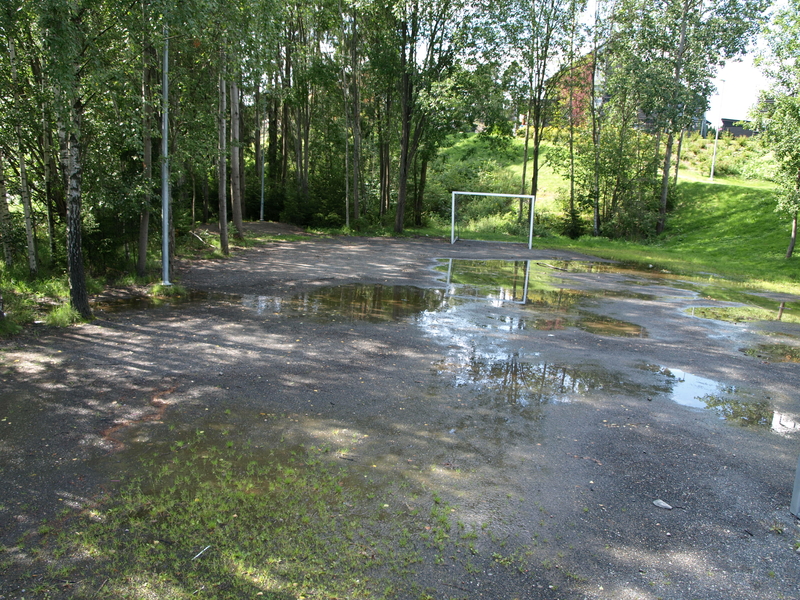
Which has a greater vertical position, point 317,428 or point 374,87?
point 374,87

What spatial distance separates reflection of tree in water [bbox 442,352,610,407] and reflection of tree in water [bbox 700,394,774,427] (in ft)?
4.39

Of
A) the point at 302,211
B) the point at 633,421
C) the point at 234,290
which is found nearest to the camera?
the point at 633,421

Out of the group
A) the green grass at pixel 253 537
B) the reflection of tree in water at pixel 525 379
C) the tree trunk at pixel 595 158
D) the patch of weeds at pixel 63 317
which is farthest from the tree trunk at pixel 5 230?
the tree trunk at pixel 595 158

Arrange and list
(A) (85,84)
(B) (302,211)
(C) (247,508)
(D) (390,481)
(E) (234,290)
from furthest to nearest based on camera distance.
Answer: (B) (302,211) < (E) (234,290) < (A) (85,84) < (D) (390,481) < (C) (247,508)

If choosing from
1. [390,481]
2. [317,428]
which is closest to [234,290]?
[317,428]

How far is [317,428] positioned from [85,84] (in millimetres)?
8578

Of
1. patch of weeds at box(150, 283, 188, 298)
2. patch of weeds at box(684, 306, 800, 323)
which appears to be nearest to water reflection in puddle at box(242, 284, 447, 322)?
patch of weeds at box(150, 283, 188, 298)

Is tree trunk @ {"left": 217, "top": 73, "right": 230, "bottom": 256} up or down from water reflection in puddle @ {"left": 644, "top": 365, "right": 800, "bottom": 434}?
up

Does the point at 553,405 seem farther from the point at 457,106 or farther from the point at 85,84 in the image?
the point at 457,106

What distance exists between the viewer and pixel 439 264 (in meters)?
19.5

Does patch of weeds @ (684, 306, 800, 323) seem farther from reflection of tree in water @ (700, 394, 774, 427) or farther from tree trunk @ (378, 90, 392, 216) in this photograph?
tree trunk @ (378, 90, 392, 216)

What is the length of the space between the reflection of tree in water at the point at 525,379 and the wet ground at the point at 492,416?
0.04 metres

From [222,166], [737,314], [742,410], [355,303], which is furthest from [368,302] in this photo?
[222,166]

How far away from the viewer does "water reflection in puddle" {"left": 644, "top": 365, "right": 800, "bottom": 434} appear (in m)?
6.61
